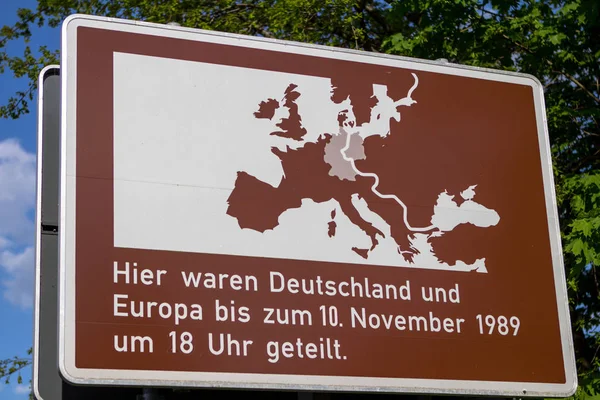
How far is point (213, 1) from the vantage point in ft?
43.5

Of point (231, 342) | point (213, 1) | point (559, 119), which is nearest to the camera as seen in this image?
point (231, 342)

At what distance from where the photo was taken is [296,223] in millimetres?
5180

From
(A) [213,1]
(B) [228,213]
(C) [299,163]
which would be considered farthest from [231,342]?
(A) [213,1]

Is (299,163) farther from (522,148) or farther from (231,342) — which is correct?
(522,148)

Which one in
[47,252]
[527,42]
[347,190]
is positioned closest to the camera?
[47,252]

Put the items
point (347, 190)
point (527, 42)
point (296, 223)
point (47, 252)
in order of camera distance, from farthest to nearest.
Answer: point (527, 42) → point (347, 190) → point (296, 223) → point (47, 252)

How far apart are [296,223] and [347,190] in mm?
363

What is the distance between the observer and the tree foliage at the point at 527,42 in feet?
34.6

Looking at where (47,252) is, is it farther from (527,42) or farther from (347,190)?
(527,42)

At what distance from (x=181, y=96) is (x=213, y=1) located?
8318 millimetres

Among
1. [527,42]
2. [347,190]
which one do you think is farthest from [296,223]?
[527,42]

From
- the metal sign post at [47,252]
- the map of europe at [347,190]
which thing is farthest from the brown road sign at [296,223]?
the metal sign post at [47,252]

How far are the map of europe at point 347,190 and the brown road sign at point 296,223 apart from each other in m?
0.01

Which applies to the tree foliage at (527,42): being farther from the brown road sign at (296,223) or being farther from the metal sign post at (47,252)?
the metal sign post at (47,252)
